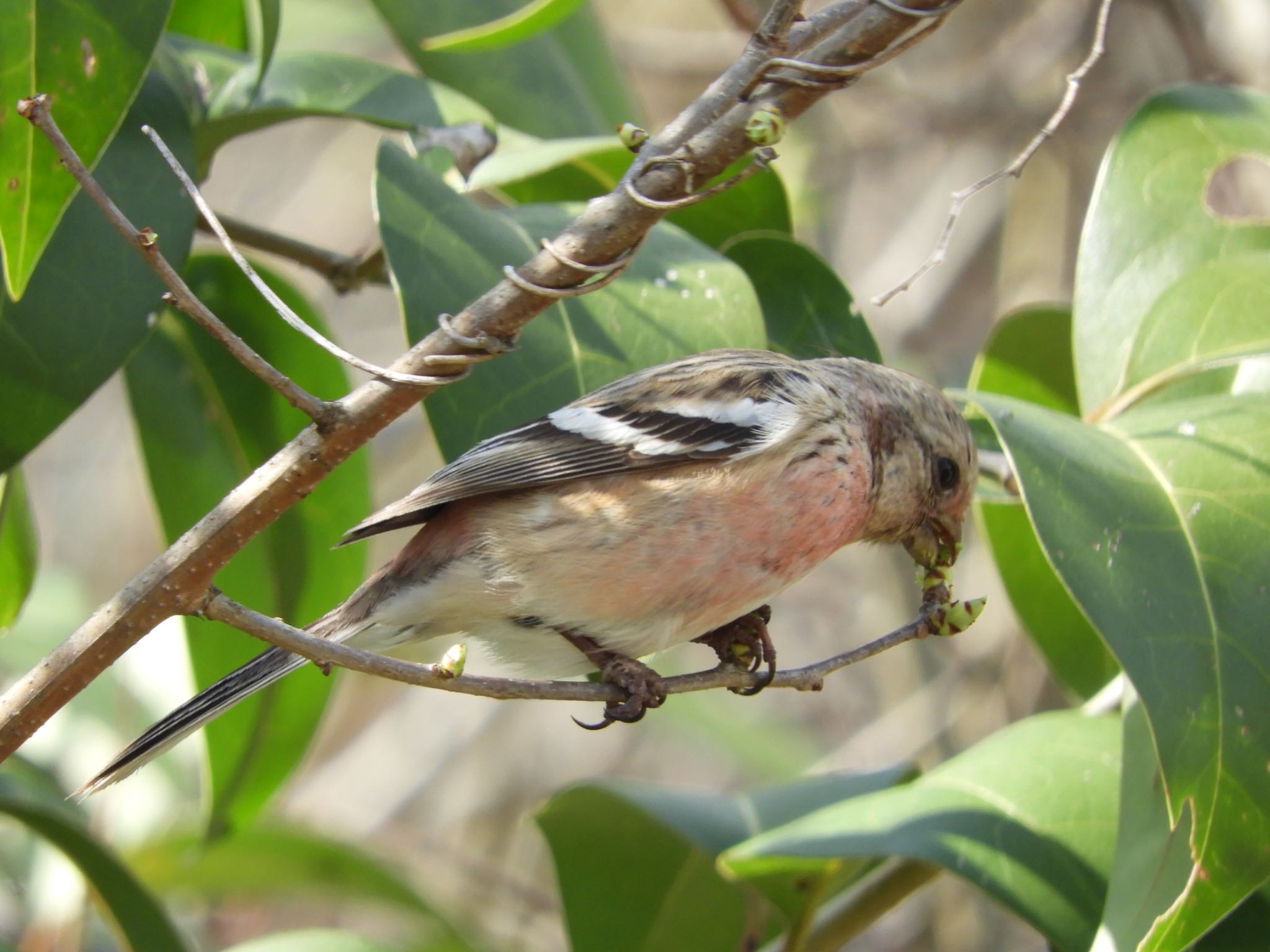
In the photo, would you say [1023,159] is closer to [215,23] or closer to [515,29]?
[515,29]

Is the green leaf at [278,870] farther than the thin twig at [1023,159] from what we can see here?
Yes

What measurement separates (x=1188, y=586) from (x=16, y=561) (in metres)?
2.30

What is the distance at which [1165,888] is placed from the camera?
5.58 feet

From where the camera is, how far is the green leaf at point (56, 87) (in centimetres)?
163

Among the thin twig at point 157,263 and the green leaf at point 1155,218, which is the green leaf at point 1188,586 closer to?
the green leaf at point 1155,218

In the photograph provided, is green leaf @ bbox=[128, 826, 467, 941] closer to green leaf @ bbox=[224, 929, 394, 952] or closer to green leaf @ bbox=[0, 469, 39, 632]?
green leaf @ bbox=[224, 929, 394, 952]

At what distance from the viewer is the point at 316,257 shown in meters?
2.46

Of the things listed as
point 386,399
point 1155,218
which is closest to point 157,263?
point 386,399

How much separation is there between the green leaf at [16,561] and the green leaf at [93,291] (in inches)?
27.0

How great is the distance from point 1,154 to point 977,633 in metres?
4.56

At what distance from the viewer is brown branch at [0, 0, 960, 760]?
1451 millimetres

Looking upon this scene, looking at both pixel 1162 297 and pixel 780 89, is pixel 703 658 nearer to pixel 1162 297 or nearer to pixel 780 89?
pixel 1162 297

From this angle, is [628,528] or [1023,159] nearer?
[1023,159]

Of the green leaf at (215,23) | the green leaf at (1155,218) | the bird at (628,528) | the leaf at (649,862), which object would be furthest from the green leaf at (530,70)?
the leaf at (649,862)
